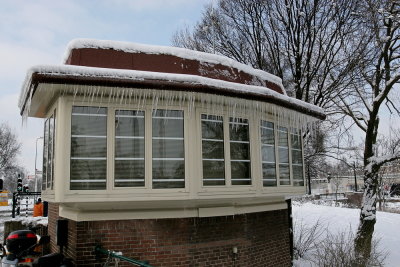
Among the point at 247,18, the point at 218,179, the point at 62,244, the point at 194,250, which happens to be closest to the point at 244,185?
the point at 218,179

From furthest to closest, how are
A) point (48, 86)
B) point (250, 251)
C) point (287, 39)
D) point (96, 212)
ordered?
point (287, 39) < point (250, 251) < point (96, 212) < point (48, 86)

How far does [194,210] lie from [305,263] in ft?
19.3

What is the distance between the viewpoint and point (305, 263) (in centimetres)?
1149

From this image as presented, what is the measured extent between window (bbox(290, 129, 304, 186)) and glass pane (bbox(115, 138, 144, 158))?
151 inches

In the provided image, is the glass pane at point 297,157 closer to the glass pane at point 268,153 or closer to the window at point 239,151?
the glass pane at point 268,153

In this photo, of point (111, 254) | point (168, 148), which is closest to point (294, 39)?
point (168, 148)

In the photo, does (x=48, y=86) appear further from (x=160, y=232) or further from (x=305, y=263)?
(x=305, y=263)

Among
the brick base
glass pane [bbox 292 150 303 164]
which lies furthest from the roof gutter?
→ the brick base

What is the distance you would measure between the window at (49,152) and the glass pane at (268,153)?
13.3 feet

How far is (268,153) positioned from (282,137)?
0.72 metres

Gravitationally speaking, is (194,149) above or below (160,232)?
above

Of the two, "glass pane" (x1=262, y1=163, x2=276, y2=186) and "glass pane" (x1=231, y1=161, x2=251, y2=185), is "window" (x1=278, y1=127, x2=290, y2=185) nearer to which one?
"glass pane" (x1=262, y1=163, x2=276, y2=186)

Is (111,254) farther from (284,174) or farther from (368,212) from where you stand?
(368,212)

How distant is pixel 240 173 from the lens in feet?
24.2
